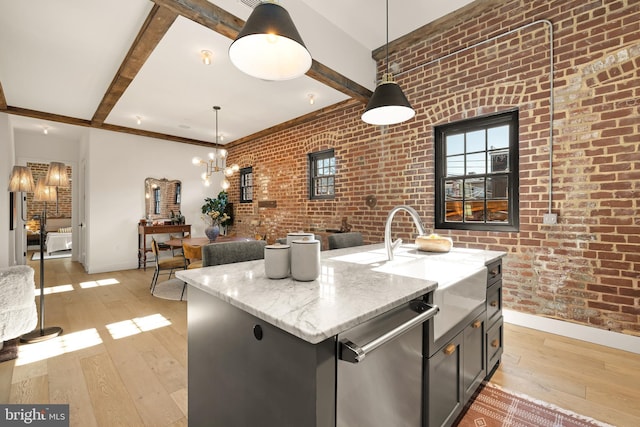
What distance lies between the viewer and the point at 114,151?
18.7 ft

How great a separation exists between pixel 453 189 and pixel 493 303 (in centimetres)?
167

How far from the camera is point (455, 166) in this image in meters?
3.31

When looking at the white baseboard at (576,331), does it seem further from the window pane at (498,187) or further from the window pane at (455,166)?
the window pane at (455,166)

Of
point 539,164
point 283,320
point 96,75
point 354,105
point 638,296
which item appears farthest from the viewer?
point 354,105

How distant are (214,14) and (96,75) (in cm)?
241

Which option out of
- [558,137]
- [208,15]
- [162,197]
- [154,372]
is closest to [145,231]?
[162,197]

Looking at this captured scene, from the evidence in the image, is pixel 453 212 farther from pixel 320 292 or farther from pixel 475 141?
pixel 320 292

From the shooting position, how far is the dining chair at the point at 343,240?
8.32 feet

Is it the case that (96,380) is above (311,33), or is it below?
below

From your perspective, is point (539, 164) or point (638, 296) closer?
point (638, 296)

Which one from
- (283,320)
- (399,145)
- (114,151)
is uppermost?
(114,151)

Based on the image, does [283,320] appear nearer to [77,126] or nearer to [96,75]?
[96,75]

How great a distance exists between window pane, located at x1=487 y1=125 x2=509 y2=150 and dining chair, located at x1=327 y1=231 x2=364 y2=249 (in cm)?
177

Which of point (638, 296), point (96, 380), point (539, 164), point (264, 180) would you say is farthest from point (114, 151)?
point (638, 296)
